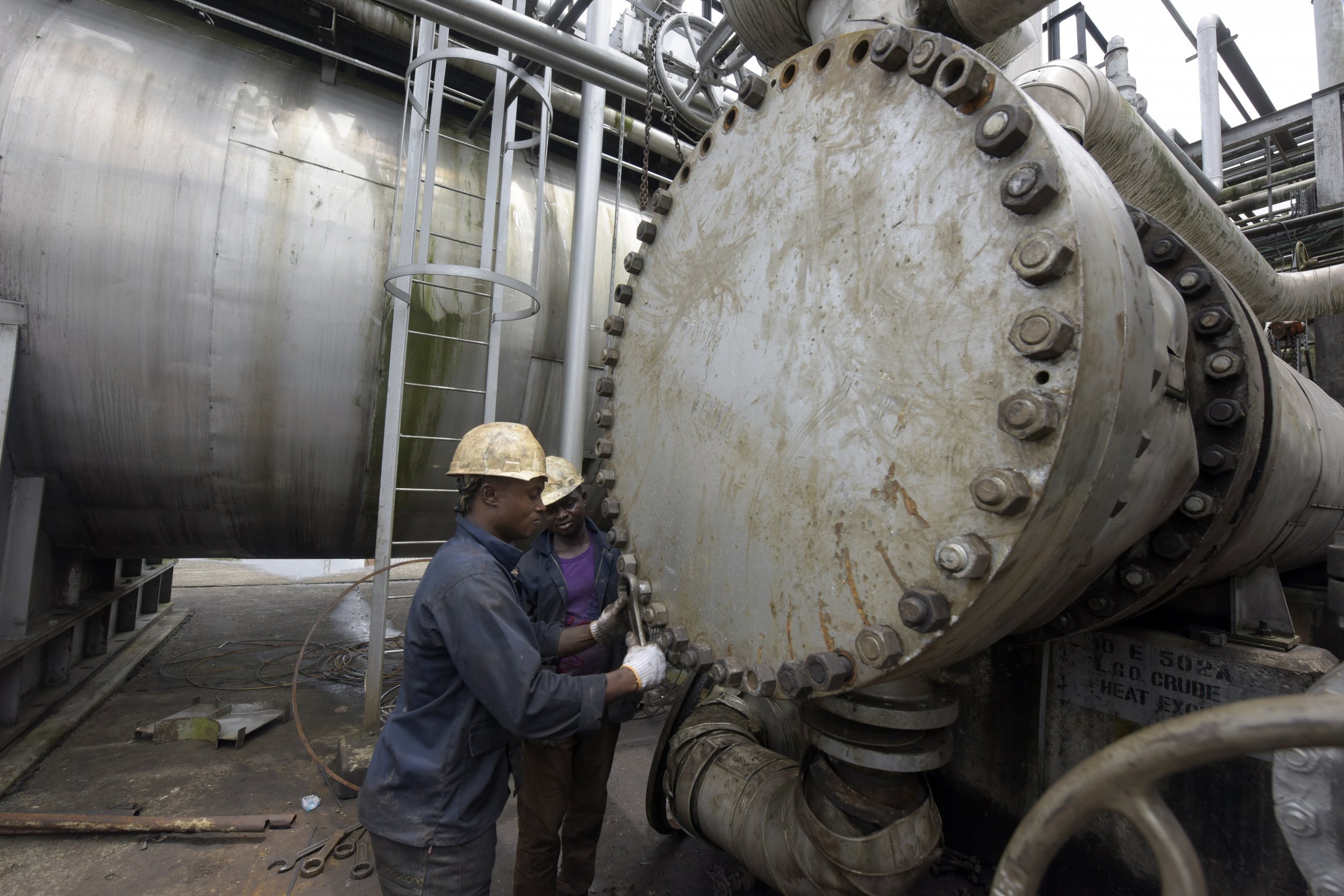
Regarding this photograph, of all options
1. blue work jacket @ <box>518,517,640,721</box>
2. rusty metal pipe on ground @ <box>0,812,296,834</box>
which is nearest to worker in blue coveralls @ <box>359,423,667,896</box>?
blue work jacket @ <box>518,517,640,721</box>

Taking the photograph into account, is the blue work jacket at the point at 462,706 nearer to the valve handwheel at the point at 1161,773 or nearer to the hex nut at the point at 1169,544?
the valve handwheel at the point at 1161,773

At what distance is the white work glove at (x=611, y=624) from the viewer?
5.93 feet

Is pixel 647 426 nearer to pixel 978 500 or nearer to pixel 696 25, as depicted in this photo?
pixel 978 500

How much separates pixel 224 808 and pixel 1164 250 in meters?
3.99

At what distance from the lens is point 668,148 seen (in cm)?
452

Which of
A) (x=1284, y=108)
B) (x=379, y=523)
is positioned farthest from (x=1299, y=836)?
(x=1284, y=108)

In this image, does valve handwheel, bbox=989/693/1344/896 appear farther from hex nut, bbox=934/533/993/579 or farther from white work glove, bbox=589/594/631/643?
white work glove, bbox=589/594/631/643

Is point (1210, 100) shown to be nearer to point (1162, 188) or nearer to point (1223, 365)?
point (1162, 188)

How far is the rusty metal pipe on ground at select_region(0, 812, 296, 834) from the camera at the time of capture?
8.71ft

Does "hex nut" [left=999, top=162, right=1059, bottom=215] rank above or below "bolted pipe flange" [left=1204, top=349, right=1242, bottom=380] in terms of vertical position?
above

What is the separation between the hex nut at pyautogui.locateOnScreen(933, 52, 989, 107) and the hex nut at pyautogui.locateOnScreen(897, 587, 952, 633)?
75 cm

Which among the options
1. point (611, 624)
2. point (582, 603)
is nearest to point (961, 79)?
point (611, 624)

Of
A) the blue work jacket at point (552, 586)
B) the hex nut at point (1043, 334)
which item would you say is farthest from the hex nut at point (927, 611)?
the blue work jacket at point (552, 586)

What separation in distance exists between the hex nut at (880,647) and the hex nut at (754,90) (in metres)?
1.10
